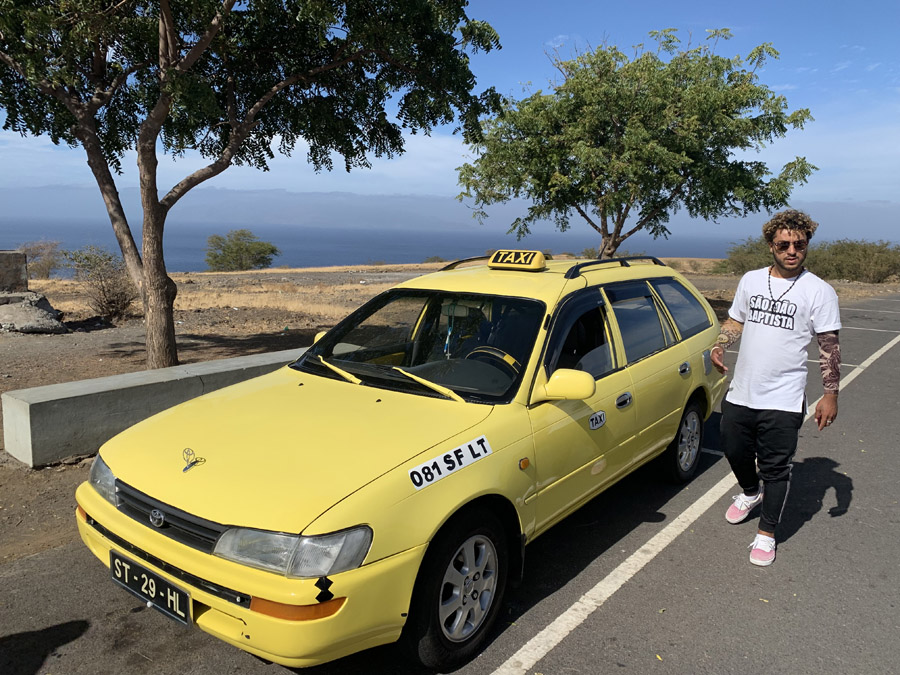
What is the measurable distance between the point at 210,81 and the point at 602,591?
27.1ft

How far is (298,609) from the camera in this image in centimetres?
229

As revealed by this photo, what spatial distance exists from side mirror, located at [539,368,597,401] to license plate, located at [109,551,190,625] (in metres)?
1.84

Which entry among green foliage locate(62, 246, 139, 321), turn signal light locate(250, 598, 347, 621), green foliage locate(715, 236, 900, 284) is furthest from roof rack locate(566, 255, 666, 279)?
green foliage locate(715, 236, 900, 284)

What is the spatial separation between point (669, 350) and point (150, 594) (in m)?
3.55

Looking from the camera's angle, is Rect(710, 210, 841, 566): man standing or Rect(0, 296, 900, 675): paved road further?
Rect(710, 210, 841, 566): man standing

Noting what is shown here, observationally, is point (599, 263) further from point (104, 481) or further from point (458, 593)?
point (104, 481)

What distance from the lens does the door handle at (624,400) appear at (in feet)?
12.8

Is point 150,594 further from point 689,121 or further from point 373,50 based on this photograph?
point 689,121

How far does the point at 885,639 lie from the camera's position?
3.09 meters

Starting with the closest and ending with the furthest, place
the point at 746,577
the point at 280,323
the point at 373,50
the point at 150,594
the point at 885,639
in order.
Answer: the point at 150,594 → the point at 885,639 → the point at 746,577 → the point at 373,50 → the point at 280,323

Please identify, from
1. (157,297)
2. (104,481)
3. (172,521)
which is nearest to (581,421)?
(172,521)

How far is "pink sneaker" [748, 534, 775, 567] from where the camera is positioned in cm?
383

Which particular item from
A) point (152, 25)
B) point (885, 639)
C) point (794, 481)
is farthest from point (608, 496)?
point (152, 25)

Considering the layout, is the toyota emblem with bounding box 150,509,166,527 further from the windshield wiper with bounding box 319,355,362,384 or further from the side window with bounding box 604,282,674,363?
the side window with bounding box 604,282,674,363
